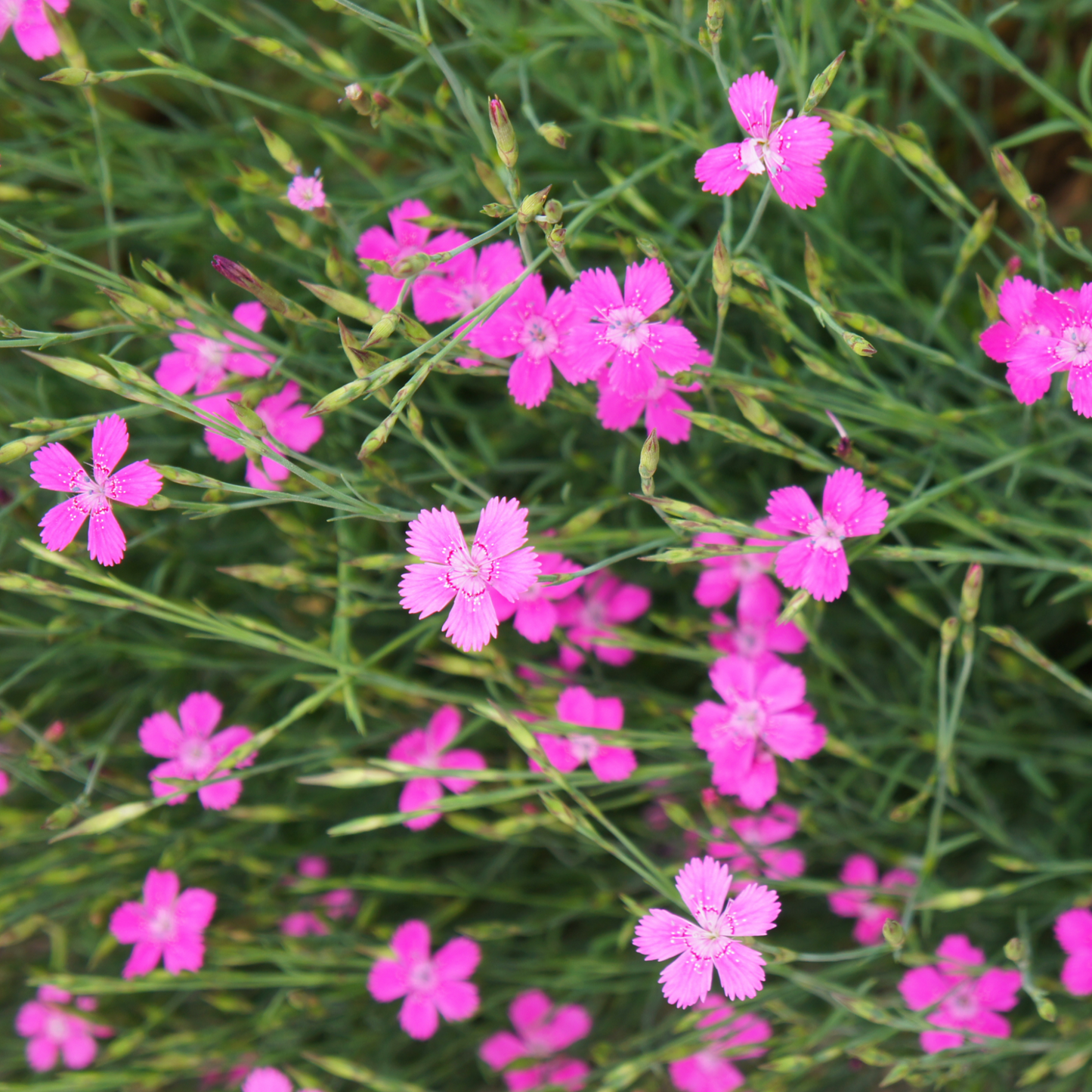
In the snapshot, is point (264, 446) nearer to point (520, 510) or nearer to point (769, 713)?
point (520, 510)

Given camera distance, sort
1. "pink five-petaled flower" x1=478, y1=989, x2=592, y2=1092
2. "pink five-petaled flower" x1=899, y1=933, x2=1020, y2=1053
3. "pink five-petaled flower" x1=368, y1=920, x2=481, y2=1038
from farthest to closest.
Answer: "pink five-petaled flower" x1=478, y1=989, x2=592, y2=1092 → "pink five-petaled flower" x1=368, y1=920, x2=481, y2=1038 → "pink five-petaled flower" x1=899, y1=933, x2=1020, y2=1053

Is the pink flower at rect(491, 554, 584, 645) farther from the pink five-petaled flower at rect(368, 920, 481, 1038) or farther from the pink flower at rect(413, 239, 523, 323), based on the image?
the pink five-petaled flower at rect(368, 920, 481, 1038)

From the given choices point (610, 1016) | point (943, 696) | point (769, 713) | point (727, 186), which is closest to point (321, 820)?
point (610, 1016)

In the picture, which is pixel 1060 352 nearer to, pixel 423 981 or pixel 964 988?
pixel 964 988

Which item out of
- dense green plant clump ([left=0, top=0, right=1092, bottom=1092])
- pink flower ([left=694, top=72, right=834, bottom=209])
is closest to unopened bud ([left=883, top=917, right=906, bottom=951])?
dense green plant clump ([left=0, top=0, right=1092, bottom=1092])

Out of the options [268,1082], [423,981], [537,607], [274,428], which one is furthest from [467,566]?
[268,1082]

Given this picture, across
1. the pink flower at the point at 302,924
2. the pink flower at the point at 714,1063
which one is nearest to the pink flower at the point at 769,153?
the pink flower at the point at 714,1063
